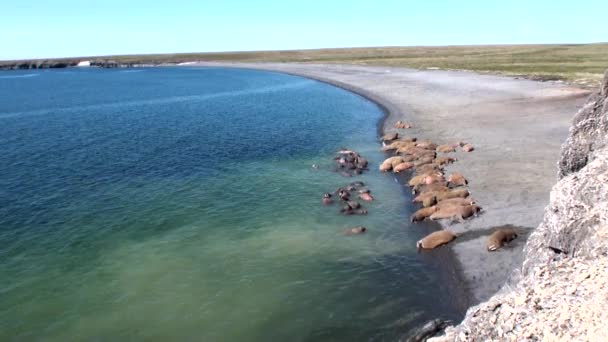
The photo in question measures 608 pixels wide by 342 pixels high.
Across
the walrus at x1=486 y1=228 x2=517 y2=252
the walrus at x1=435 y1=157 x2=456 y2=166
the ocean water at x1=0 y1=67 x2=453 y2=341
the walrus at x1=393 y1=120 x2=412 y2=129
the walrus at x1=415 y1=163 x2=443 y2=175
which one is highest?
the walrus at x1=393 y1=120 x2=412 y2=129

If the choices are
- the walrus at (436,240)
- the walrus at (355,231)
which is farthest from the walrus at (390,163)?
the walrus at (436,240)

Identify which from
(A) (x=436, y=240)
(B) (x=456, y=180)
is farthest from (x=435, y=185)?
(A) (x=436, y=240)

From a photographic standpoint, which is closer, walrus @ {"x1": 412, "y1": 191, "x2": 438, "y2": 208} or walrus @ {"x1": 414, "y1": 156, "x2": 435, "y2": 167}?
walrus @ {"x1": 412, "y1": 191, "x2": 438, "y2": 208}

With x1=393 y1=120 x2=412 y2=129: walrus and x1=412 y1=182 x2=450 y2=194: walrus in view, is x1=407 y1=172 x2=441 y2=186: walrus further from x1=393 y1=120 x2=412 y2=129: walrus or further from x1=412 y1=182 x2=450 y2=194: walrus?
x1=393 y1=120 x2=412 y2=129: walrus

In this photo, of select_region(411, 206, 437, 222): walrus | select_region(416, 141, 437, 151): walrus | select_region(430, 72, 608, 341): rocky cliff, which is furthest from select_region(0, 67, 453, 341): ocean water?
select_region(430, 72, 608, 341): rocky cliff

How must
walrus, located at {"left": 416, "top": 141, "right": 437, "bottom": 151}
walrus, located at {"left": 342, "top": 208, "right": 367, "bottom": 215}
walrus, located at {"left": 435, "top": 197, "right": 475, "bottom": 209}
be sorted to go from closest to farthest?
walrus, located at {"left": 435, "top": 197, "right": 475, "bottom": 209}
walrus, located at {"left": 342, "top": 208, "right": 367, "bottom": 215}
walrus, located at {"left": 416, "top": 141, "right": 437, "bottom": 151}

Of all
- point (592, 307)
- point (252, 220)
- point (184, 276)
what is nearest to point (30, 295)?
point (184, 276)

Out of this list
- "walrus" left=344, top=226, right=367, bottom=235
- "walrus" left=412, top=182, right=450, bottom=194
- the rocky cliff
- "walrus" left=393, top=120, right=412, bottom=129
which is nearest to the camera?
the rocky cliff
